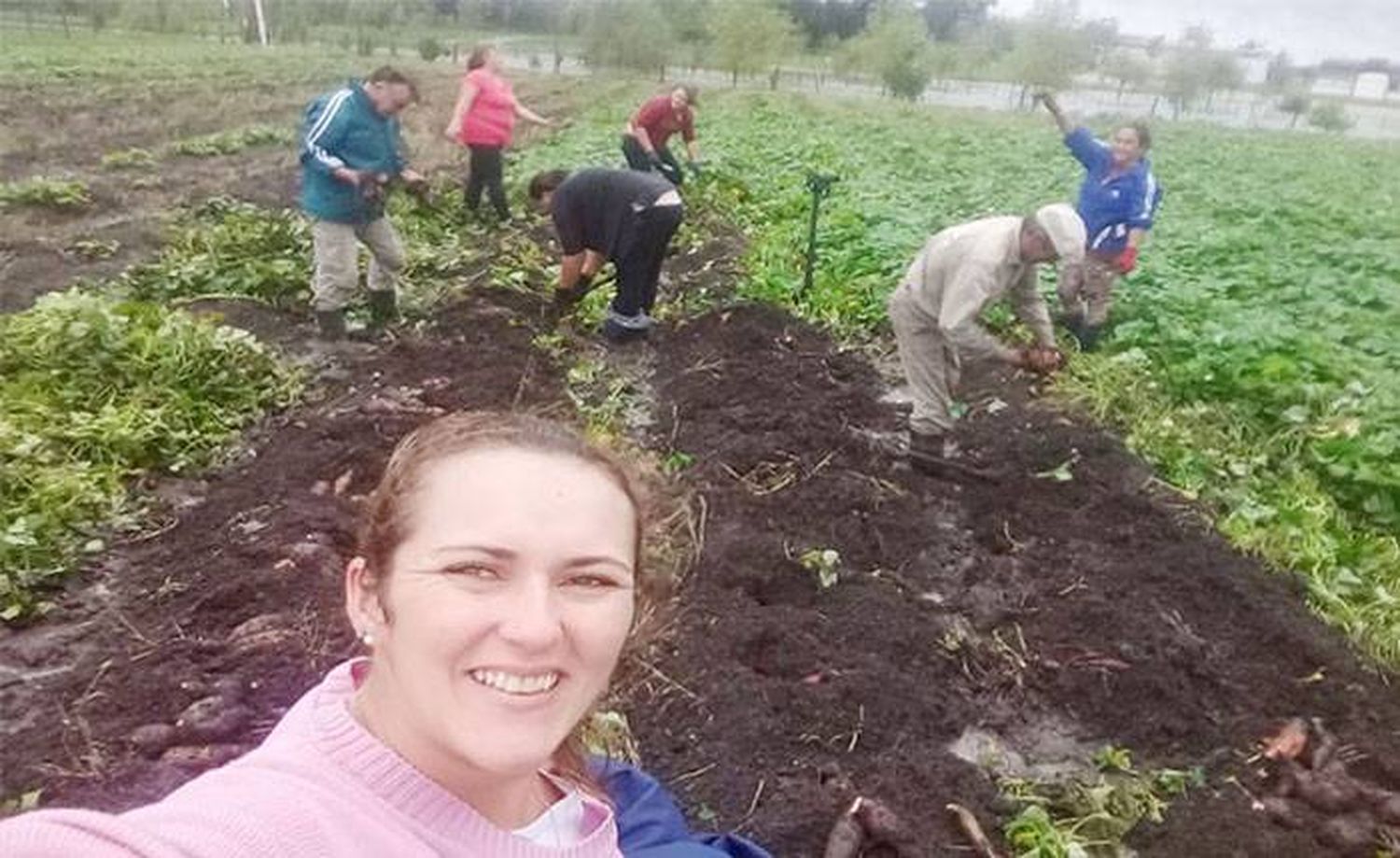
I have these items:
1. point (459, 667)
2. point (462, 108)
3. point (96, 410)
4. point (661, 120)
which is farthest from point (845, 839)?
point (661, 120)

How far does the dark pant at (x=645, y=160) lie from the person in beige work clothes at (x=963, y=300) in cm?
469

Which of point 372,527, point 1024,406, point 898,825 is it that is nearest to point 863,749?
point 898,825

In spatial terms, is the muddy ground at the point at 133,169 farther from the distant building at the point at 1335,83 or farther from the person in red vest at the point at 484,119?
the distant building at the point at 1335,83

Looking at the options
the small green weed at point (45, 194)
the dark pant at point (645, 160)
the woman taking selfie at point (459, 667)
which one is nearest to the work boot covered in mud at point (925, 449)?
the woman taking selfie at point (459, 667)

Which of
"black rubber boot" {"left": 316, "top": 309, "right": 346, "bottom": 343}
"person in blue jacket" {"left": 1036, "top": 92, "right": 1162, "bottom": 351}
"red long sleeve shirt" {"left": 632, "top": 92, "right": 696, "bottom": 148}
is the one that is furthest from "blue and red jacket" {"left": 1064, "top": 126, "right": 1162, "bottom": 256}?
"black rubber boot" {"left": 316, "top": 309, "right": 346, "bottom": 343}

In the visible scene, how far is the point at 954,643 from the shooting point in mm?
3670

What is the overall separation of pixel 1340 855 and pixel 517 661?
8.70ft

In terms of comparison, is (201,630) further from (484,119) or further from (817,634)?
(484,119)

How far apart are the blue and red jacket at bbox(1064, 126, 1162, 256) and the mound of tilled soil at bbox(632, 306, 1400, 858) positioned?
7.13 ft

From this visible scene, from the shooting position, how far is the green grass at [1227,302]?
15.4 ft

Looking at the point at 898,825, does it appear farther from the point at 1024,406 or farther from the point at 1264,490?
the point at 1024,406

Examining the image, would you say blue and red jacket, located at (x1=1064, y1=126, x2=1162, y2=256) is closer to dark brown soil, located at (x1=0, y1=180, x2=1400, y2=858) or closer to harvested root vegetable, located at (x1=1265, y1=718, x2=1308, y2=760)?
dark brown soil, located at (x1=0, y1=180, x2=1400, y2=858)

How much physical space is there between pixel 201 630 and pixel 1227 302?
20.8 feet

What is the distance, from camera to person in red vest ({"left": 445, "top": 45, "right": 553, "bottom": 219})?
8852 millimetres
